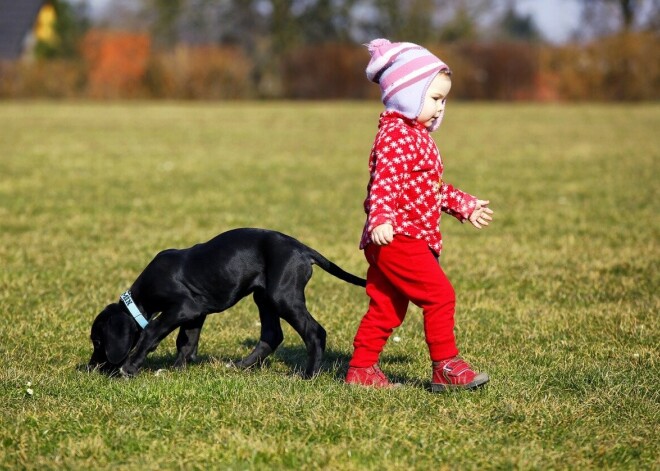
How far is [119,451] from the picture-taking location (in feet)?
12.1

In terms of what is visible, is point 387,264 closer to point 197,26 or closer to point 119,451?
point 119,451

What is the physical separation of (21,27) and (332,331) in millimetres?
48598

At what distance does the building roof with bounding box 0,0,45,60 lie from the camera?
163 feet

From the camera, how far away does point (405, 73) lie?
4.38 meters

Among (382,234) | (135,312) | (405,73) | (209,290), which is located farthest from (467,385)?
(135,312)

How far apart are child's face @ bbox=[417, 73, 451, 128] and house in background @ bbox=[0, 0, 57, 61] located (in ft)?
158

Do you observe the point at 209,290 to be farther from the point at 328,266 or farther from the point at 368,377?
the point at 368,377

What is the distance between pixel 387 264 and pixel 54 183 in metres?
9.32

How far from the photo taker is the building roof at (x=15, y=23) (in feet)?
163

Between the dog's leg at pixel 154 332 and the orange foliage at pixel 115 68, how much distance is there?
37.8 metres

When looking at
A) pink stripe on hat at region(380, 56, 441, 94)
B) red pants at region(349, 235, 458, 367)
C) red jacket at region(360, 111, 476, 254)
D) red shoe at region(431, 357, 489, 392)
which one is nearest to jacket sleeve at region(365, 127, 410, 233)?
red jacket at region(360, 111, 476, 254)

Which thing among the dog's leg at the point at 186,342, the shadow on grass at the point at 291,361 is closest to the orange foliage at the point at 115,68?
the shadow on grass at the point at 291,361

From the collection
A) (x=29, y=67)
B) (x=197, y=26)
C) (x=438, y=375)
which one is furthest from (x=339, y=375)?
(x=197, y=26)

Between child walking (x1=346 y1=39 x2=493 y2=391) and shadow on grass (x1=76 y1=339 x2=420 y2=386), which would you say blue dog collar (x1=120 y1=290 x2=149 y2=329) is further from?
child walking (x1=346 y1=39 x2=493 y2=391)
